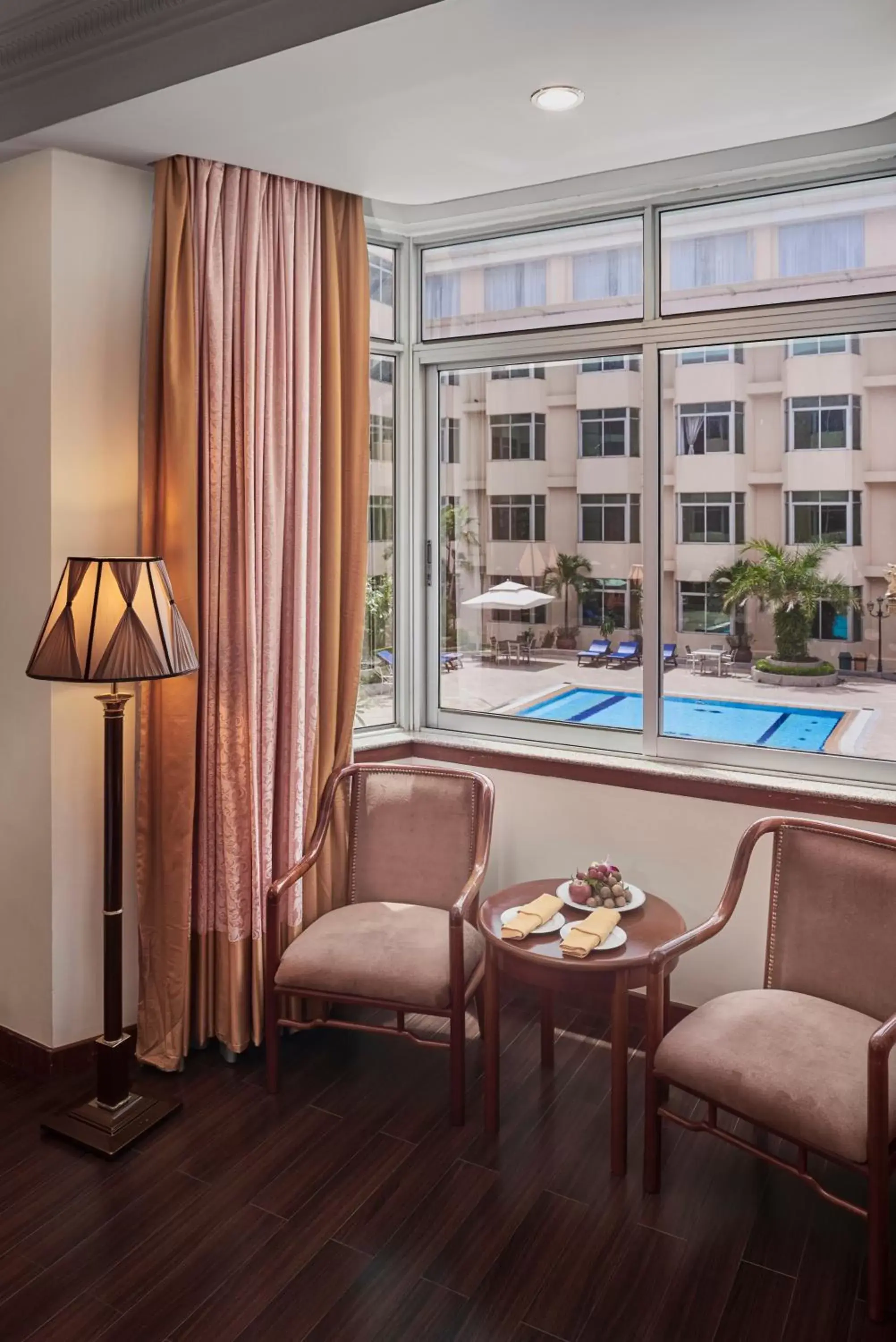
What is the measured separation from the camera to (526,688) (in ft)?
12.0

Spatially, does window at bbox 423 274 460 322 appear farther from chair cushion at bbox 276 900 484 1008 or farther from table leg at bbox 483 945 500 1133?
table leg at bbox 483 945 500 1133

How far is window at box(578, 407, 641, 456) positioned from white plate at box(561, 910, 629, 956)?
5.11 ft

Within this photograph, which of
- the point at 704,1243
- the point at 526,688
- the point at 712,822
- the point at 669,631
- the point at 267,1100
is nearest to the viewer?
the point at 704,1243

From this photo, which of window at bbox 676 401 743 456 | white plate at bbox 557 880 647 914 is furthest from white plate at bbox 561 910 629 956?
window at bbox 676 401 743 456

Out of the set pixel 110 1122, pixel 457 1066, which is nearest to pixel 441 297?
pixel 457 1066

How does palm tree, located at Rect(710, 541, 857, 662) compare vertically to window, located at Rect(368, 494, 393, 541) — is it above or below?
below

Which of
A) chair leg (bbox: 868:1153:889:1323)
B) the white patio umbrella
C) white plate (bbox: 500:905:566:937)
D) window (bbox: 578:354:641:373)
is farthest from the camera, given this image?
the white patio umbrella

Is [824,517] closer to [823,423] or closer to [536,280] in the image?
[823,423]

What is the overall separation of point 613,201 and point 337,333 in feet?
3.25

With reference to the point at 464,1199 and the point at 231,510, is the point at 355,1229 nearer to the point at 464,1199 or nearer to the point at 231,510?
the point at 464,1199

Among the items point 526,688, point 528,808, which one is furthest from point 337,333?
point 528,808

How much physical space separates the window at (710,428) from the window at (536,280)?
1.27ft

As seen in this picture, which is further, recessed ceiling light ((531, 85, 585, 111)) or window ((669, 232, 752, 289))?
window ((669, 232, 752, 289))

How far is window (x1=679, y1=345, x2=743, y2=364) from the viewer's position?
123 inches
